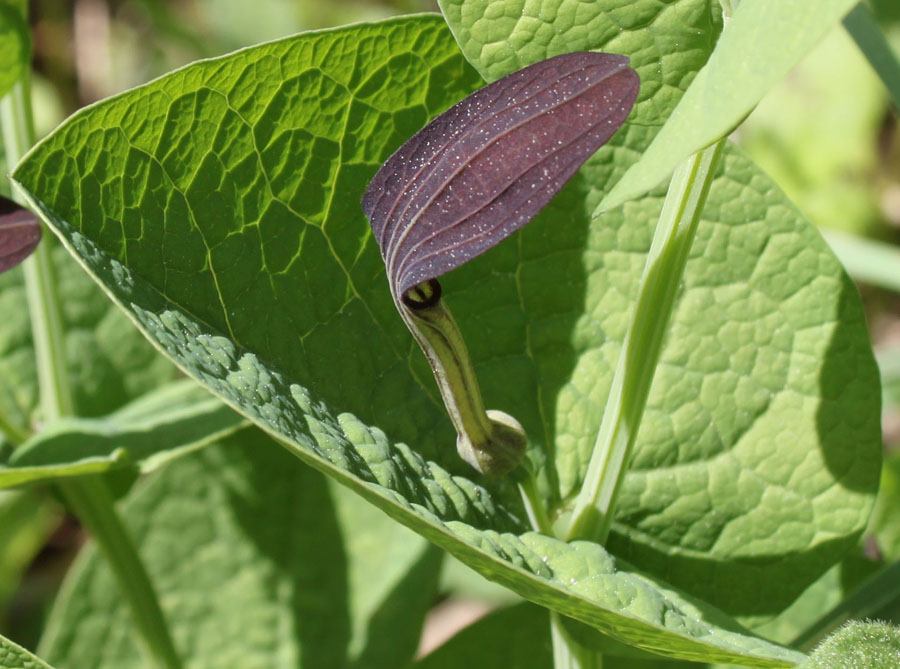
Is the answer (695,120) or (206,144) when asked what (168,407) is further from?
(695,120)

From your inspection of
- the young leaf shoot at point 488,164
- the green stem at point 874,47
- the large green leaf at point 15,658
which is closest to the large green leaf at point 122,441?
the large green leaf at point 15,658

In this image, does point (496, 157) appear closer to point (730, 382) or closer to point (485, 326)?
point (485, 326)

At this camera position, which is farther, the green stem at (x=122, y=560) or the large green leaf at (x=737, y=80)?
the green stem at (x=122, y=560)

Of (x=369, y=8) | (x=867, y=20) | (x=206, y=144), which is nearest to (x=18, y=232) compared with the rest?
(x=206, y=144)

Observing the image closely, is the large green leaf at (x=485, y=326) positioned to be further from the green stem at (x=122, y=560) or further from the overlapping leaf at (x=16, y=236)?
the green stem at (x=122, y=560)

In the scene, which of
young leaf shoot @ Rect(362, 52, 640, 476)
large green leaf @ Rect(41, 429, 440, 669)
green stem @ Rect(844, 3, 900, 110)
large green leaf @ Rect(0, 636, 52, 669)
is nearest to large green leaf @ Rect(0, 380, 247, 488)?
large green leaf @ Rect(0, 636, 52, 669)

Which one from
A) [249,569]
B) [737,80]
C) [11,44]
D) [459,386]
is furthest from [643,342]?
[249,569]

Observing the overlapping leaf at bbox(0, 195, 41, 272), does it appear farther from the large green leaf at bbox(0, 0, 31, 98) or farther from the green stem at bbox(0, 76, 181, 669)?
the green stem at bbox(0, 76, 181, 669)
